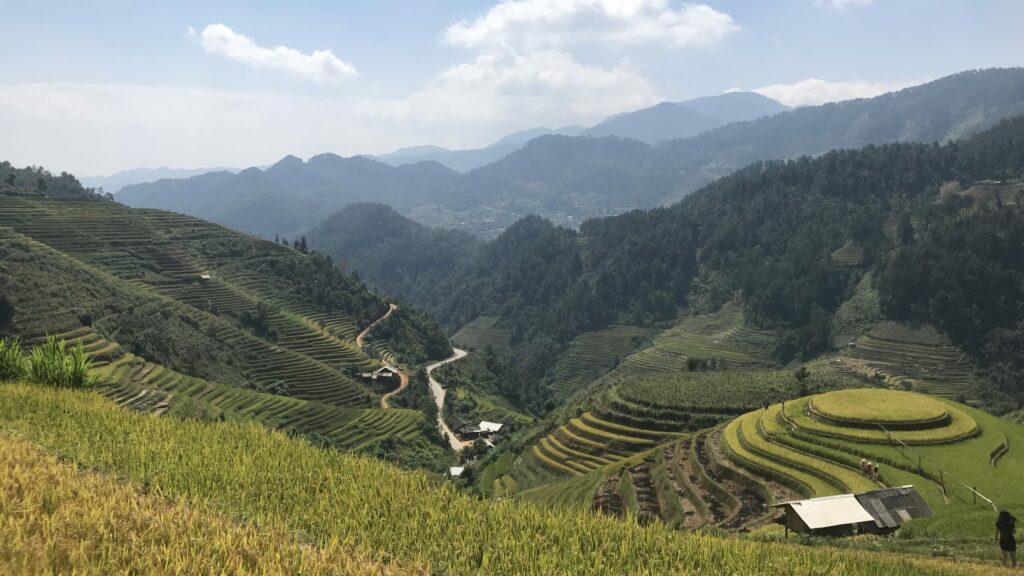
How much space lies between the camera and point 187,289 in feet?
295

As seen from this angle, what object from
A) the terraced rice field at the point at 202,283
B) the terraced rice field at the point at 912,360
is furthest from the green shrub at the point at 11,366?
the terraced rice field at the point at 912,360

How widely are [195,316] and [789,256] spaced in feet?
416

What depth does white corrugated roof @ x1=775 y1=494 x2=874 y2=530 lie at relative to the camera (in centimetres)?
2006

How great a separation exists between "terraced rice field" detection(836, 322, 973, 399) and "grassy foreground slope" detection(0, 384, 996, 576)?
87.0 metres

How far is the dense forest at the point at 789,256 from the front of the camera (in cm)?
11425

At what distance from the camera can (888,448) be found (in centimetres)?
2997

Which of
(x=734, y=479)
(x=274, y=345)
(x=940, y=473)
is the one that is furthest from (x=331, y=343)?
(x=940, y=473)

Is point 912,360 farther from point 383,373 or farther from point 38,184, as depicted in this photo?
point 38,184

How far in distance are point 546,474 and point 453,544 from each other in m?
38.8

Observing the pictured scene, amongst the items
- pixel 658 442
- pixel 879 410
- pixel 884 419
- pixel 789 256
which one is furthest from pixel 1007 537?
pixel 789 256

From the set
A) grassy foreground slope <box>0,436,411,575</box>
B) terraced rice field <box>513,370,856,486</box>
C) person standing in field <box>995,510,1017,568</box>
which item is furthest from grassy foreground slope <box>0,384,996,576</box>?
terraced rice field <box>513,370,856,486</box>

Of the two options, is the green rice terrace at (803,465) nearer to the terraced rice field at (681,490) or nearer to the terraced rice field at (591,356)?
the terraced rice field at (681,490)

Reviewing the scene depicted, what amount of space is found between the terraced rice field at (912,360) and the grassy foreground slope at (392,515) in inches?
3427

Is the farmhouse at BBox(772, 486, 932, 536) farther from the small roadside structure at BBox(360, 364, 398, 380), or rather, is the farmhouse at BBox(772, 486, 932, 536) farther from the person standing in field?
the small roadside structure at BBox(360, 364, 398, 380)
